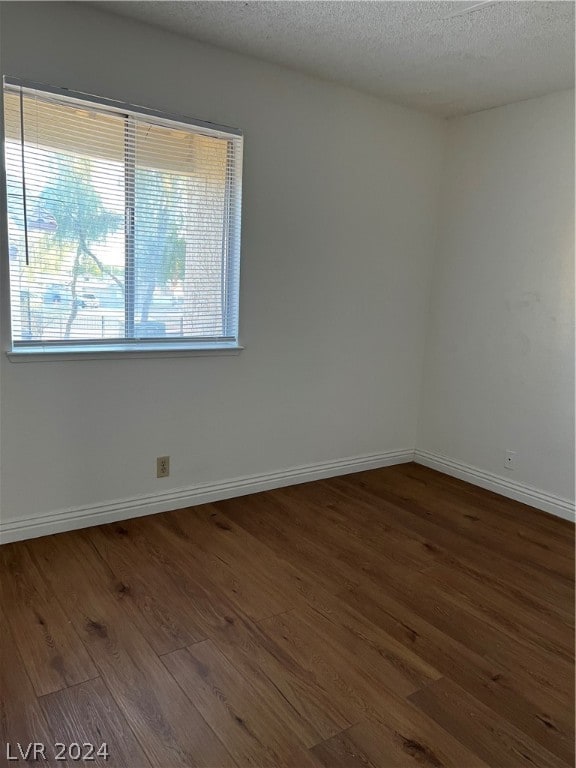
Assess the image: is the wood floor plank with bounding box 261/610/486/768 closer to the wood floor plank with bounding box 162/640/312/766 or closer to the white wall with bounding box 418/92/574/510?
the wood floor plank with bounding box 162/640/312/766

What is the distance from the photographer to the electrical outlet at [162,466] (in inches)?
119

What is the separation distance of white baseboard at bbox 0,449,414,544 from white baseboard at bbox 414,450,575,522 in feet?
0.83

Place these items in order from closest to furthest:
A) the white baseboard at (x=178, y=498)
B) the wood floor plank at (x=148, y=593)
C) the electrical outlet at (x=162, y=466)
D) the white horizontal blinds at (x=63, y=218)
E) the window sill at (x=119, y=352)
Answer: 1. the wood floor plank at (x=148, y=593)
2. the white horizontal blinds at (x=63, y=218)
3. the window sill at (x=119, y=352)
4. the white baseboard at (x=178, y=498)
5. the electrical outlet at (x=162, y=466)

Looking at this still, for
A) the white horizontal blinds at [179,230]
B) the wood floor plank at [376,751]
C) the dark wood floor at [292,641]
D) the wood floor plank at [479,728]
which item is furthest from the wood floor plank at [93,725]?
the white horizontal blinds at [179,230]

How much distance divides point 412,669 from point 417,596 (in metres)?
0.47

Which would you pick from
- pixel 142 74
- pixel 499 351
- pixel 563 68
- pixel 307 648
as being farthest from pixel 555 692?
pixel 142 74

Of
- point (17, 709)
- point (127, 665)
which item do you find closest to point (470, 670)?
point (127, 665)

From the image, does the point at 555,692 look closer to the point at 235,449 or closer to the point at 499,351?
the point at 235,449

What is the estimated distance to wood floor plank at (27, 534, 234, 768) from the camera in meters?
1.57

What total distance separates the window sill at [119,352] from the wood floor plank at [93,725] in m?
1.45

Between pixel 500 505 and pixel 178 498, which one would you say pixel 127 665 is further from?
pixel 500 505

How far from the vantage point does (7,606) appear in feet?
7.04

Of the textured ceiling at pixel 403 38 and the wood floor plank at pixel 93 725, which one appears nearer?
the wood floor plank at pixel 93 725

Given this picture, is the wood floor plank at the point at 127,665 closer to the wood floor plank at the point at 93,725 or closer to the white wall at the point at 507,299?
the wood floor plank at the point at 93,725
